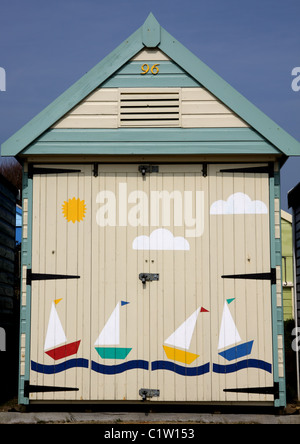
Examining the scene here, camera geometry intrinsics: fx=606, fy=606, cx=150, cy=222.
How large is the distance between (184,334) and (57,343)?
1512mm

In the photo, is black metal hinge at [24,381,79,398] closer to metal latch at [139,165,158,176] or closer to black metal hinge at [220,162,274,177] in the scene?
metal latch at [139,165,158,176]

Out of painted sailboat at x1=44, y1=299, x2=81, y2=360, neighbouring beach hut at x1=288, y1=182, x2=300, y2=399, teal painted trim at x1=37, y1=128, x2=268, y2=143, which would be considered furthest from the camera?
neighbouring beach hut at x1=288, y1=182, x2=300, y2=399

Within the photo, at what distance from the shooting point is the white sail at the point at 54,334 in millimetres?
7203

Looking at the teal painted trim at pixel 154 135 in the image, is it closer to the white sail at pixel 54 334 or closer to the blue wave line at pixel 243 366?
the white sail at pixel 54 334

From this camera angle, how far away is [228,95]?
24.0 ft

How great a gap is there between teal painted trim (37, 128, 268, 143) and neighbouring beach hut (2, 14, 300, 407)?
0.02 meters

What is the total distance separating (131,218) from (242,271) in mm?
1476

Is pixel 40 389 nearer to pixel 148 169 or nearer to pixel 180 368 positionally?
pixel 180 368

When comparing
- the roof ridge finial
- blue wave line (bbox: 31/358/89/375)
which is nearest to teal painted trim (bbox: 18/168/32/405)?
blue wave line (bbox: 31/358/89/375)

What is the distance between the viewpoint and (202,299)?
284 inches

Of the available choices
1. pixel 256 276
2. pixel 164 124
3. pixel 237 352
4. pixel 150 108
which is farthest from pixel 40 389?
pixel 150 108

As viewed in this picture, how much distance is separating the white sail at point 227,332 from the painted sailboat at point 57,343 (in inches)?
66.7

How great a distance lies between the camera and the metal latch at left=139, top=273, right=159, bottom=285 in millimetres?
7241

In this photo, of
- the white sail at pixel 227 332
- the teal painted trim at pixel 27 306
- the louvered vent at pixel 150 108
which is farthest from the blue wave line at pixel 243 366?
A: the louvered vent at pixel 150 108
